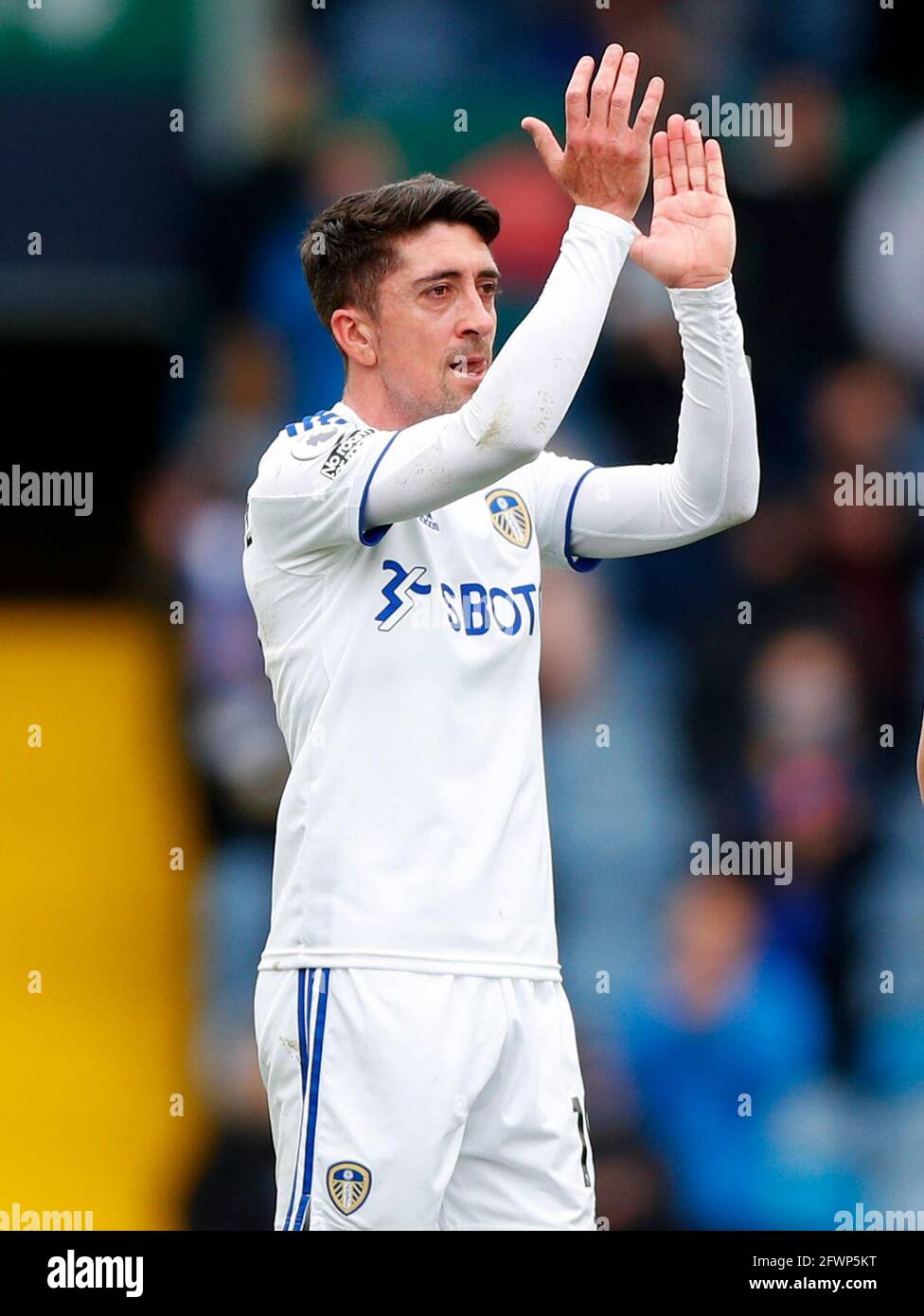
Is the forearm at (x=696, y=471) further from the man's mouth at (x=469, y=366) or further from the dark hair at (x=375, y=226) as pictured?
the dark hair at (x=375, y=226)

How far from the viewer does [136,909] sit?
6.11 meters

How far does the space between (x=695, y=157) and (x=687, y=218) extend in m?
0.13

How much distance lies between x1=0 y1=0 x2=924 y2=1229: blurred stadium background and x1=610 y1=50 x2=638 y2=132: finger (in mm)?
2970

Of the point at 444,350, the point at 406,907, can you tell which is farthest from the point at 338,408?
the point at 406,907

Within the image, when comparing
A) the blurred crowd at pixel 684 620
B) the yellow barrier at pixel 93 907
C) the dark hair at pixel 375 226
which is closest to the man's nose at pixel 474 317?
the dark hair at pixel 375 226

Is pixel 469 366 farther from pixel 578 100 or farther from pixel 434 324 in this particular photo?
pixel 578 100

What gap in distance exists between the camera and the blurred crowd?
5.79 metres

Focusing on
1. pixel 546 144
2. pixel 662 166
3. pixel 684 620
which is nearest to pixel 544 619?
pixel 684 620

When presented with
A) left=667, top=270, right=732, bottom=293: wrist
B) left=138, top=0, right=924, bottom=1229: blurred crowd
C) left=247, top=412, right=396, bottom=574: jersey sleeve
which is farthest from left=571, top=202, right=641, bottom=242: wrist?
left=138, top=0, right=924, bottom=1229: blurred crowd

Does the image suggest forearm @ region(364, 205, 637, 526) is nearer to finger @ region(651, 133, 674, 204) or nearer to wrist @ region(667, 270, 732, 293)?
wrist @ region(667, 270, 732, 293)

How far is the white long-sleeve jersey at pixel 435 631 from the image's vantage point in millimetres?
3287

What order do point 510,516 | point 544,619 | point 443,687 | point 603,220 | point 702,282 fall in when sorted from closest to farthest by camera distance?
point 603,220 → point 443,687 → point 702,282 → point 510,516 → point 544,619

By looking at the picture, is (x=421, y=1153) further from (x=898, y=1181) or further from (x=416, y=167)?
(x=416, y=167)

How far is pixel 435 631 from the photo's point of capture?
344cm
